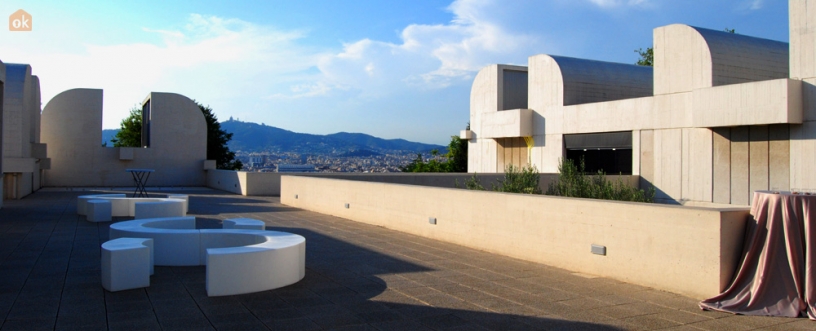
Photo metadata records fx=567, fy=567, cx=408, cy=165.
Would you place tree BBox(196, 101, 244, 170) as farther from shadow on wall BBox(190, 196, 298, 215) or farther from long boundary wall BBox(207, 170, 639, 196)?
shadow on wall BBox(190, 196, 298, 215)

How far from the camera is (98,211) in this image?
44.2ft

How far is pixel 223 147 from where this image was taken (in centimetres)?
4919

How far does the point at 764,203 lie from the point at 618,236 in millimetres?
1758

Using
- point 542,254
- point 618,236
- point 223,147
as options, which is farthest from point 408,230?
point 223,147

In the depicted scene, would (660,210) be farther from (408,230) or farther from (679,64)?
(679,64)

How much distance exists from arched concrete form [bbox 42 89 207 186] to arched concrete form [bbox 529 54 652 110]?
1886cm

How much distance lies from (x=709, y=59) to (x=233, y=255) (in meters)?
18.2

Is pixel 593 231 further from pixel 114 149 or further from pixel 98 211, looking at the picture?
pixel 114 149

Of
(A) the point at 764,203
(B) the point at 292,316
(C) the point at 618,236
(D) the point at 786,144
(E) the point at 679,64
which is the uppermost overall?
(E) the point at 679,64

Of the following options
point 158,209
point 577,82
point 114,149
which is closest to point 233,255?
point 158,209

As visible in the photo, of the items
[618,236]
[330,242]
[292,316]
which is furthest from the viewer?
[330,242]

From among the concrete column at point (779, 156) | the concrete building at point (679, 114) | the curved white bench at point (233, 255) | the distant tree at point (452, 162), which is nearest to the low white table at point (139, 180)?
the curved white bench at point (233, 255)

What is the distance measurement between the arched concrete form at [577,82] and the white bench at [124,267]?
21.0 metres

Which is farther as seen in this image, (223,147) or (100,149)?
(223,147)
